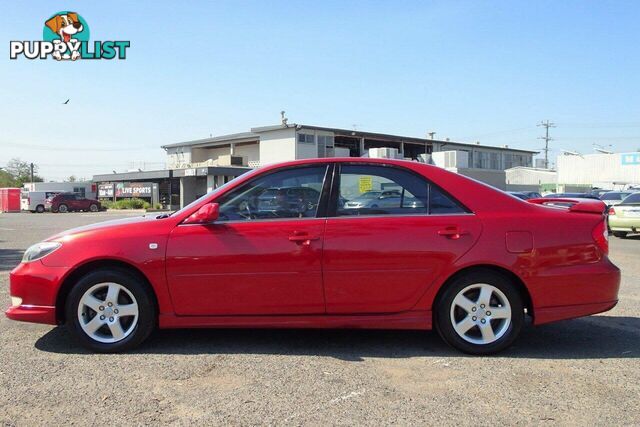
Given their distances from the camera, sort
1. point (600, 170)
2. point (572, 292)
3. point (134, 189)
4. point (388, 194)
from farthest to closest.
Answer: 1. point (600, 170)
2. point (134, 189)
3. point (388, 194)
4. point (572, 292)

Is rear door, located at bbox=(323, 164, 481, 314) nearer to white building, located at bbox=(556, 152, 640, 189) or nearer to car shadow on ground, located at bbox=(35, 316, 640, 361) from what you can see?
car shadow on ground, located at bbox=(35, 316, 640, 361)

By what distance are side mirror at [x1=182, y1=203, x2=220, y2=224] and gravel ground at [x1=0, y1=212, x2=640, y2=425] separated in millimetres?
1066

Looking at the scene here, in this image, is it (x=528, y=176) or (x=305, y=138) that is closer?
(x=305, y=138)

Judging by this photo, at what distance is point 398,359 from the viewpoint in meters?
4.18

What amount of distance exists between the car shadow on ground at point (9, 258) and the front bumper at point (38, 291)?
562 cm

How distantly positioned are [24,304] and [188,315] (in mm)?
1340

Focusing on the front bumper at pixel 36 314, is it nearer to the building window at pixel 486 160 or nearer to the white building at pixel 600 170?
the white building at pixel 600 170

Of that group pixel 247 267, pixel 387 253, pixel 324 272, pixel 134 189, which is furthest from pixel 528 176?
pixel 247 267

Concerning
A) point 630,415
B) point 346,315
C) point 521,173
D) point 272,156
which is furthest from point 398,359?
point 521,173

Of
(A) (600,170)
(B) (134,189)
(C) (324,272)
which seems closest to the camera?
(C) (324,272)

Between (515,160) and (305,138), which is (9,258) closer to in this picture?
(305,138)

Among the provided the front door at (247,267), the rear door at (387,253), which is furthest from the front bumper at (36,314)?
the rear door at (387,253)

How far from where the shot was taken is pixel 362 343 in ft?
15.1

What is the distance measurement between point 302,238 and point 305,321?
0.67 meters
